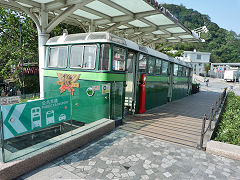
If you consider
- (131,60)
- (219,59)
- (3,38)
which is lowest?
(131,60)

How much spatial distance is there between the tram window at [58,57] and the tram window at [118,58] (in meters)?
1.90

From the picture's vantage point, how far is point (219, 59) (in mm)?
83562

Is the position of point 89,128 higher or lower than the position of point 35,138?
higher

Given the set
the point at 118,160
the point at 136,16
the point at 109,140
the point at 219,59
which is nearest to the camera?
the point at 118,160

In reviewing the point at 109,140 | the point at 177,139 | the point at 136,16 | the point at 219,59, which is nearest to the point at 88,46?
the point at 109,140

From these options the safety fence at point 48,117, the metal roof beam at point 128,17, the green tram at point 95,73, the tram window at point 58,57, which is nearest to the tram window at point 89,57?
the green tram at point 95,73

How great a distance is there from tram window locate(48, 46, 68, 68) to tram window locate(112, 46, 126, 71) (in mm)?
1899

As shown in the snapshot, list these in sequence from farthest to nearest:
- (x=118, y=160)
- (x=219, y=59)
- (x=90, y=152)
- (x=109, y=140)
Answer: (x=219, y=59) → (x=109, y=140) → (x=90, y=152) → (x=118, y=160)

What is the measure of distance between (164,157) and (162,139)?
3.78 feet

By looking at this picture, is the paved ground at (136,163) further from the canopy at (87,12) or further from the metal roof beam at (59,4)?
the metal roof beam at (59,4)

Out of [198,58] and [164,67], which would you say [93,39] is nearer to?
A: [164,67]

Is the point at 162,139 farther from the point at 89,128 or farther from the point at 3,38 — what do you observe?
the point at 3,38

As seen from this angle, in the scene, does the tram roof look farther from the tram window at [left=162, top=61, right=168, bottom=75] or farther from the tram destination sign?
the tram destination sign

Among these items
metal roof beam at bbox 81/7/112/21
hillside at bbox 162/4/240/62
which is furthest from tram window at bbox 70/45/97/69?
hillside at bbox 162/4/240/62
